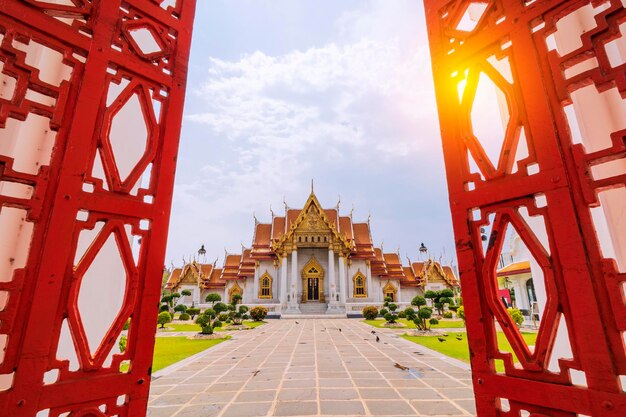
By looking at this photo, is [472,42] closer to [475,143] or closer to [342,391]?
[475,143]

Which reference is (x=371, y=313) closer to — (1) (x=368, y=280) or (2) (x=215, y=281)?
(1) (x=368, y=280)

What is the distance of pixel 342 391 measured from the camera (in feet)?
16.1

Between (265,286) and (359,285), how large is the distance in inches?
350

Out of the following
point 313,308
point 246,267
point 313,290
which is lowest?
point 313,308

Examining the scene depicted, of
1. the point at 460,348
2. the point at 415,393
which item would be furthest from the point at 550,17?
the point at 460,348

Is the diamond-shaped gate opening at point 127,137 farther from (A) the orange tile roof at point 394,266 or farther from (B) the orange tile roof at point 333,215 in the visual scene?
(A) the orange tile roof at point 394,266

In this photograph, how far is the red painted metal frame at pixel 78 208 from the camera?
62.8 inches

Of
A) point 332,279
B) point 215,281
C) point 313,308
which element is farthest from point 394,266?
point 215,281

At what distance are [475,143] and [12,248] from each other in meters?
3.36

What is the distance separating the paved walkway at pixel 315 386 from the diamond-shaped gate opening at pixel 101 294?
223 centimetres

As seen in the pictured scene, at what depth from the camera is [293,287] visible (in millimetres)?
27469

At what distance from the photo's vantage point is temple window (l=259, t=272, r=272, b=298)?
28.8 meters

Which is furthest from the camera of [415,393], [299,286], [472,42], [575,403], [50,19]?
[299,286]

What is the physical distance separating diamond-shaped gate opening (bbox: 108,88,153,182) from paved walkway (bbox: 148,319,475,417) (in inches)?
130
